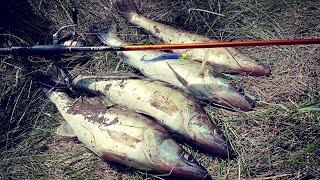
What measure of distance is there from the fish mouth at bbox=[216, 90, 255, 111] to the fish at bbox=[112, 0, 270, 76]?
0.37 meters

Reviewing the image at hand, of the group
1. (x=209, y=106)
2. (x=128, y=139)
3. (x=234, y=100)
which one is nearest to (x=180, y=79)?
(x=209, y=106)

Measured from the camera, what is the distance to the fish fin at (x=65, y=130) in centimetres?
315

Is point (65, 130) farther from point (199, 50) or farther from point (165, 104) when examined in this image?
point (199, 50)

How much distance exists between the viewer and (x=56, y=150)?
3.21 meters

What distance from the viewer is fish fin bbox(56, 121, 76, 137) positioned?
3152mm

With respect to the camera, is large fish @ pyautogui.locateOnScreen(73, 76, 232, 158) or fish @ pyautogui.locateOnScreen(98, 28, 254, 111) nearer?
large fish @ pyautogui.locateOnScreen(73, 76, 232, 158)

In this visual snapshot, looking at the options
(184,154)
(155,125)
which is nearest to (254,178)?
(184,154)

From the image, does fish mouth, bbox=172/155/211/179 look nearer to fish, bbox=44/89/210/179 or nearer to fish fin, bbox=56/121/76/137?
fish, bbox=44/89/210/179

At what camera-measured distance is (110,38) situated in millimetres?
3717

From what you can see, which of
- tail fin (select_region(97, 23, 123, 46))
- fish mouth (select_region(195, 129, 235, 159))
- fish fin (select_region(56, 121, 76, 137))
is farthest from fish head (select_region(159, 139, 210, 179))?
tail fin (select_region(97, 23, 123, 46))

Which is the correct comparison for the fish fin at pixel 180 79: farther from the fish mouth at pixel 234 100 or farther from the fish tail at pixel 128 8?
the fish tail at pixel 128 8

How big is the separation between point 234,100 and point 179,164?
0.84 meters

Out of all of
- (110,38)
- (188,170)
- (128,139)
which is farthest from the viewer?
(110,38)

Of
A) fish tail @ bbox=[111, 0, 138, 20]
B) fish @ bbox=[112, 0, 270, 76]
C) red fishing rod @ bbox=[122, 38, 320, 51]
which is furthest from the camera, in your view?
fish tail @ bbox=[111, 0, 138, 20]
